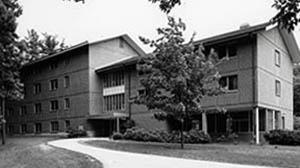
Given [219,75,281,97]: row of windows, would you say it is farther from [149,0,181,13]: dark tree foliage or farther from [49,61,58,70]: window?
[149,0,181,13]: dark tree foliage

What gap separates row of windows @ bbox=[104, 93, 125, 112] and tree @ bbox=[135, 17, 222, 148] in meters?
15.8

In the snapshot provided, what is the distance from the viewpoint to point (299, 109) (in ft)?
155

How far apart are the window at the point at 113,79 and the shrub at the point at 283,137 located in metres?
16.4

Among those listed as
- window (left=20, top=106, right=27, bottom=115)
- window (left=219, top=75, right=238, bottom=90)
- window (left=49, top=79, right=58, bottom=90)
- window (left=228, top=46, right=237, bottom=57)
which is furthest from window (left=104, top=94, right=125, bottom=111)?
window (left=20, top=106, right=27, bottom=115)

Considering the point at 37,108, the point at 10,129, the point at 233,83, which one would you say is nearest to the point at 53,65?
the point at 37,108

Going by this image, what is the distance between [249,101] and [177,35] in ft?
28.5

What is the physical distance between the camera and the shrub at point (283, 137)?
80.1ft

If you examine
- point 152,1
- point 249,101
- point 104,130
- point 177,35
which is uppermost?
point 177,35

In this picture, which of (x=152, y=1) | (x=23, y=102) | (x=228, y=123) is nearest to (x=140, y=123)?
(x=228, y=123)

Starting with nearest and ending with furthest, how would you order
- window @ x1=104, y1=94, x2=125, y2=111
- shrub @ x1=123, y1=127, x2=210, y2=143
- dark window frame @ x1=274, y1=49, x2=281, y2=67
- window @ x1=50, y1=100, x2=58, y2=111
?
1. shrub @ x1=123, y1=127, x2=210, y2=143
2. dark window frame @ x1=274, y1=49, x2=281, y2=67
3. window @ x1=104, y1=94, x2=125, y2=111
4. window @ x1=50, y1=100, x2=58, y2=111

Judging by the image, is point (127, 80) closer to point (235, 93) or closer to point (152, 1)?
point (235, 93)

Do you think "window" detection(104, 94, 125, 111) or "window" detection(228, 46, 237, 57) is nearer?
"window" detection(228, 46, 237, 57)

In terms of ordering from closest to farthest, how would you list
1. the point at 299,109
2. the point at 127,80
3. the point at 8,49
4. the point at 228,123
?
the point at 228,123, the point at 8,49, the point at 127,80, the point at 299,109

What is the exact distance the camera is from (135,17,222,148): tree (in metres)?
20.8
